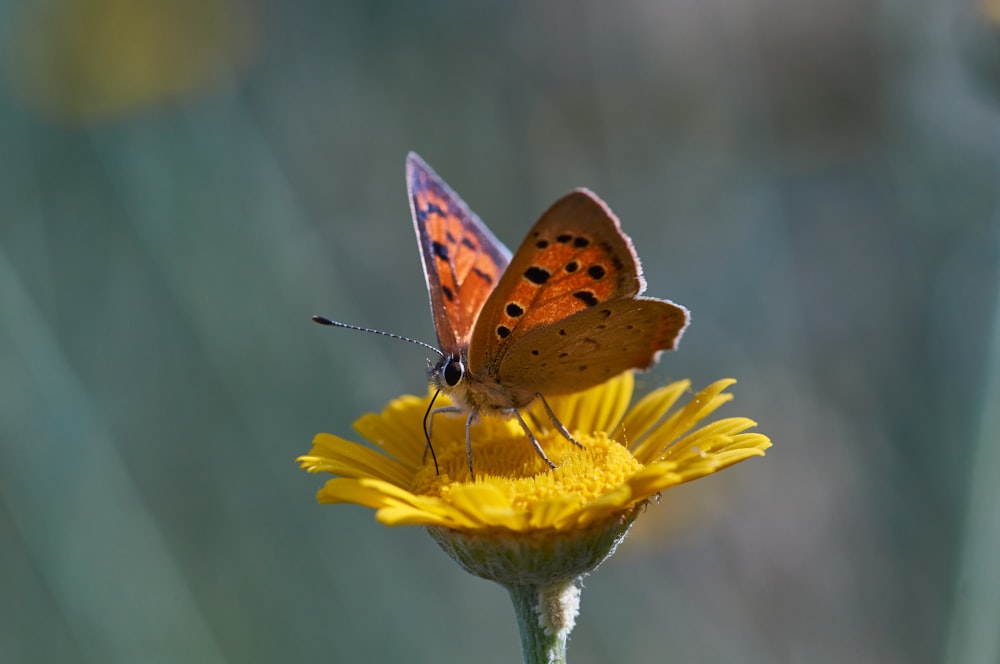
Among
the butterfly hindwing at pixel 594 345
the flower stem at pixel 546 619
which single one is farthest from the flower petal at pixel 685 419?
the flower stem at pixel 546 619

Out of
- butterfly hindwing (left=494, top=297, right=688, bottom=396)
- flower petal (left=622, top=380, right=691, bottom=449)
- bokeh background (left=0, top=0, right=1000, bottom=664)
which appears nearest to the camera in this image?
butterfly hindwing (left=494, top=297, right=688, bottom=396)

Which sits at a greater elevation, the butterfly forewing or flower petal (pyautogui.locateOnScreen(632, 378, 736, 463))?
the butterfly forewing

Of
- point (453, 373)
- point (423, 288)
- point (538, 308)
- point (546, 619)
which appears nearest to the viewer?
point (546, 619)

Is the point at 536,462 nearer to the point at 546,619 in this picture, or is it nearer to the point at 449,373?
the point at 449,373

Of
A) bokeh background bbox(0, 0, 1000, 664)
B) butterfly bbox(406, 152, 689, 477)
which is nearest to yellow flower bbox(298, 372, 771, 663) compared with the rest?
butterfly bbox(406, 152, 689, 477)

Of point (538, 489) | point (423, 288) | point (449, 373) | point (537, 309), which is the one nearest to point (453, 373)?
point (449, 373)

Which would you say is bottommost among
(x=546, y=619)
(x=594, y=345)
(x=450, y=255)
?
(x=546, y=619)

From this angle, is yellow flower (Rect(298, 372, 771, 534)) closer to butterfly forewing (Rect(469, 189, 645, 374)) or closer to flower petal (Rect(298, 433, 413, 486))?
flower petal (Rect(298, 433, 413, 486))
